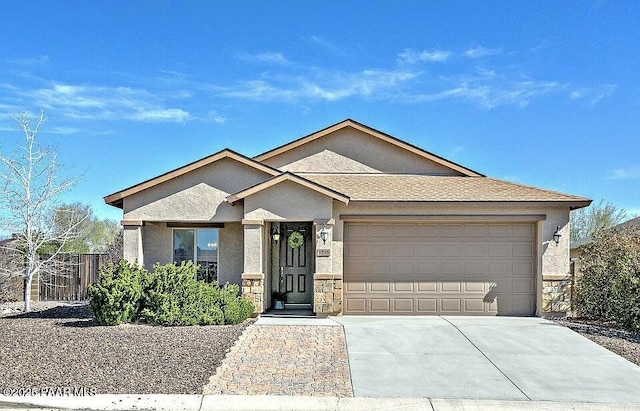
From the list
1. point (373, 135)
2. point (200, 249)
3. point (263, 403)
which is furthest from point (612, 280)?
point (200, 249)

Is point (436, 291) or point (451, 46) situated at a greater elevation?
point (451, 46)

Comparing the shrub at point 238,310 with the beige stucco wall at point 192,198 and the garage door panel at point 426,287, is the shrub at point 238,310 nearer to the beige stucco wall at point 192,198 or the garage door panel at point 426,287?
the beige stucco wall at point 192,198

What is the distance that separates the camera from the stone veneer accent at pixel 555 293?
1297 centimetres

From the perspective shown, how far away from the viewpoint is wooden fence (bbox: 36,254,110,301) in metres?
18.0

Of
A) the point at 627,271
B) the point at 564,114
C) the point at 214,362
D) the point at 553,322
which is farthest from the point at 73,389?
the point at 564,114

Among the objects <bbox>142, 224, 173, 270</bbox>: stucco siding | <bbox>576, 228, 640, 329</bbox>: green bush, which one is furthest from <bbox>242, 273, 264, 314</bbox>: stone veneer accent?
<bbox>576, 228, 640, 329</bbox>: green bush

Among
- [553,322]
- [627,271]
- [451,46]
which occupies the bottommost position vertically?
[553,322]

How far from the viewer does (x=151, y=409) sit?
639cm

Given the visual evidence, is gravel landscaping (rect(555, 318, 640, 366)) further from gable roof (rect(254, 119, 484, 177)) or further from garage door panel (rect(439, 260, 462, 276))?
gable roof (rect(254, 119, 484, 177))

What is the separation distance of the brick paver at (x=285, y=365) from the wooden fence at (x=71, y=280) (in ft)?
32.1

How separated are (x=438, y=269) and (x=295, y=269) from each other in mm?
Result: 3872

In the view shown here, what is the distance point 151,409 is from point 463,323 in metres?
7.76

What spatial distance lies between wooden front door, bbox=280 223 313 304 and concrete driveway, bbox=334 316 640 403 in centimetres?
249

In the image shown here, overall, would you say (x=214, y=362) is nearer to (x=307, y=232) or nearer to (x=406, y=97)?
(x=307, y=232)
